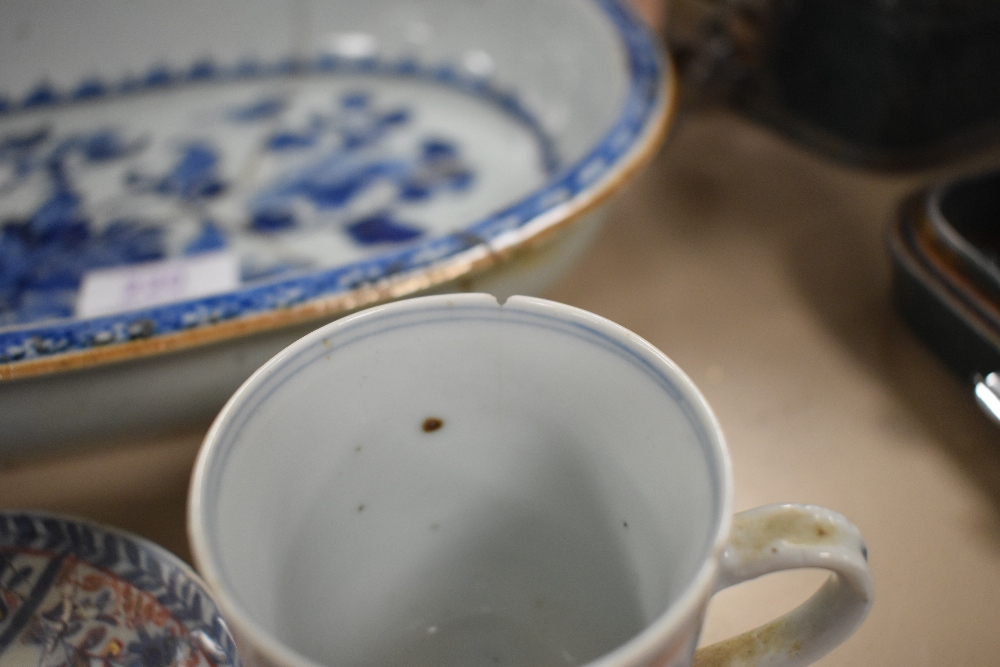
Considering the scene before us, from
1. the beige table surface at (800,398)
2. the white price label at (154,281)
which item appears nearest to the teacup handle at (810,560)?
the beige table surface at (800,398)

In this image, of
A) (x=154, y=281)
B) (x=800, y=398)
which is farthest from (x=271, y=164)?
(x=800, y=398)

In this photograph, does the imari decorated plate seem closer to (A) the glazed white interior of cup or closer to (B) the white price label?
(B) the white price label

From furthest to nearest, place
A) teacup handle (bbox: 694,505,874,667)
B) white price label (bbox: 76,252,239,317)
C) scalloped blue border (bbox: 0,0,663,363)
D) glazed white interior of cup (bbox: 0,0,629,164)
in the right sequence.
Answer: glazed white interior of cup (bbox: 0,0,629,164), white price label (bbox: 76,252,239,317), scalloped blue border (bbox: 0,0,663,363), teacup handle (bbox: 694,505,874,667)

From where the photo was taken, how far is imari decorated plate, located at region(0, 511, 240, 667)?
0.26 meters

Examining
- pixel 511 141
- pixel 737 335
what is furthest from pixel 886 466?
pixel 511 141

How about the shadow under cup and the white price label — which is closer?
the shadow under cup

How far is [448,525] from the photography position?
0.91 ft

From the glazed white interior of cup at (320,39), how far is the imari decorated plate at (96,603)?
37cm

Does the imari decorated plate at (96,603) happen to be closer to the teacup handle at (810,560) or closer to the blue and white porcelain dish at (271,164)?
the blue and white porcelain dish at (271,164)

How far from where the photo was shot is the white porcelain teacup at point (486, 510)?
179mm

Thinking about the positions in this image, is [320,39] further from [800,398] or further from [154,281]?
[800,398]

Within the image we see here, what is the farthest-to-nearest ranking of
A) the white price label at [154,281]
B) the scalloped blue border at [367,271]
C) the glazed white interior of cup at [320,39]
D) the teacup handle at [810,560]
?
the glazed white interior of cup at [320,39] → the white price label at [154,281] → the scalloped blue border at [367,271] → the teacup handle at [810,560]

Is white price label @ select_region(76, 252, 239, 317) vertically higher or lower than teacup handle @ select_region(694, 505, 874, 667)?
lower

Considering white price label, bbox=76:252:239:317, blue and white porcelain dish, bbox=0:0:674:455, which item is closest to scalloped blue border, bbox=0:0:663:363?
blue and white porcelain dish, bbox=0:0:674:455
